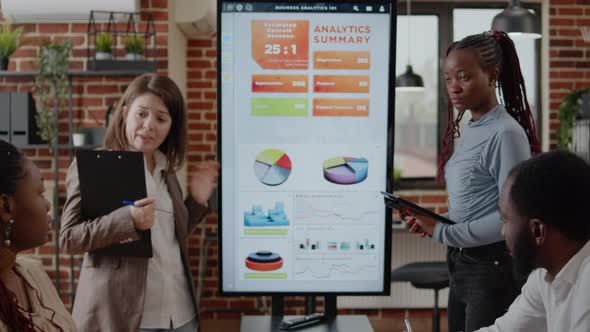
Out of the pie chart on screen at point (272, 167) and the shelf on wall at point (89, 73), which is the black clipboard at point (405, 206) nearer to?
the pie chart on screen at point (272, 167)

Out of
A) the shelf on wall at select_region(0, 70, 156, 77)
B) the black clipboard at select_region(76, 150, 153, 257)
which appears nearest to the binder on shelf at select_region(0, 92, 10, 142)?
the shelf on wall at select_region(0, 70, 156, 77)

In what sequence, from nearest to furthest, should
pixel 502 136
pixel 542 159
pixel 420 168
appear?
1. pixel 542 159
2. pixel 502 136
3. pixel 420 168

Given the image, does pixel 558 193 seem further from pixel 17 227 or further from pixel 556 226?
pixel 17 227

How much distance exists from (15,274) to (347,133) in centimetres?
110

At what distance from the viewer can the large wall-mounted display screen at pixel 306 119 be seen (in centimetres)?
215

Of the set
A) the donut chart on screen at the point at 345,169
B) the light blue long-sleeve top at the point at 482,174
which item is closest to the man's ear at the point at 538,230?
the light blue long-sleeve top at the point at 482,174

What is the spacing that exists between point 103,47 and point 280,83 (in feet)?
6.31

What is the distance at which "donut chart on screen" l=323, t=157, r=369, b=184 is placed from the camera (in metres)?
2.16

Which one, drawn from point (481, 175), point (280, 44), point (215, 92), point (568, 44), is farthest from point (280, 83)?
point (568, 44)

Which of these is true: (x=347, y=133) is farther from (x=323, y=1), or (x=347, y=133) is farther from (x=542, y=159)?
(x=542, y=159)

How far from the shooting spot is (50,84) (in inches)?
148

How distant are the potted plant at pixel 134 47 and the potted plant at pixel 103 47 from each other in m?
0.09

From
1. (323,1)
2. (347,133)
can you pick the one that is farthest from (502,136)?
(323,1)

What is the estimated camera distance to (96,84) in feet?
12.8
